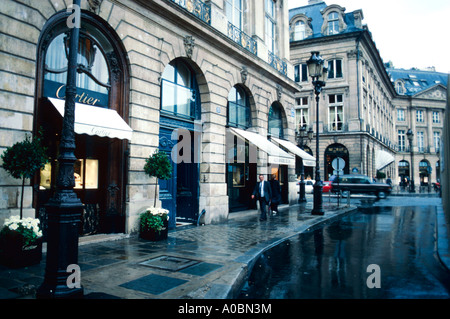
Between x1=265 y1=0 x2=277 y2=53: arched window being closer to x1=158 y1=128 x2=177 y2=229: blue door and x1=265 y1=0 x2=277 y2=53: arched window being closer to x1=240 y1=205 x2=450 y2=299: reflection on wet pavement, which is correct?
x1=158 y1=128 x2=177 y2=229: blue door

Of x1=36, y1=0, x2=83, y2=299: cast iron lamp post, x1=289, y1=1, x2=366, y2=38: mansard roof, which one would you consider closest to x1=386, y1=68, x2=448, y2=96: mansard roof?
x1=289, y1=1, x2=366, y2=38: mansard roof

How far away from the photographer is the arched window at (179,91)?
33.8 ft

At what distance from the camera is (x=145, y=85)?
9008 mm

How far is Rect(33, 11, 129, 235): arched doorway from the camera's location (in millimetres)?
7043

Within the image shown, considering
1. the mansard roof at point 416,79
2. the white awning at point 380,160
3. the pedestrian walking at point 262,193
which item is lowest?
the pedestrian walking at point 262,193

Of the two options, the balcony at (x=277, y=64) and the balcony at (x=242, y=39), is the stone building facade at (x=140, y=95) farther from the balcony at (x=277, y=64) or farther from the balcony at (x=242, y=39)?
the balcony at (x=277, y=64)

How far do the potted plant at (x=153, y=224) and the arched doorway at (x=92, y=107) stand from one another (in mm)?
656

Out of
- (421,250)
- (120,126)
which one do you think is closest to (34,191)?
(120,126)

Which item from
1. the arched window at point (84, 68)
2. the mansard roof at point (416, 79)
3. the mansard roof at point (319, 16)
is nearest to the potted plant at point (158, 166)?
the arched window at point (84, 68)

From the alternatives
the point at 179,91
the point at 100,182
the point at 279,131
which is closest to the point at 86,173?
the point at 100,182

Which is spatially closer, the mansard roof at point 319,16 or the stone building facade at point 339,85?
the stone building facade at point 339,85

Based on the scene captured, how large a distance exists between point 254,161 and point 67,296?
1194cm

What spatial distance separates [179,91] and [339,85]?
99.5 feet

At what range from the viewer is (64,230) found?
12.7 ft
